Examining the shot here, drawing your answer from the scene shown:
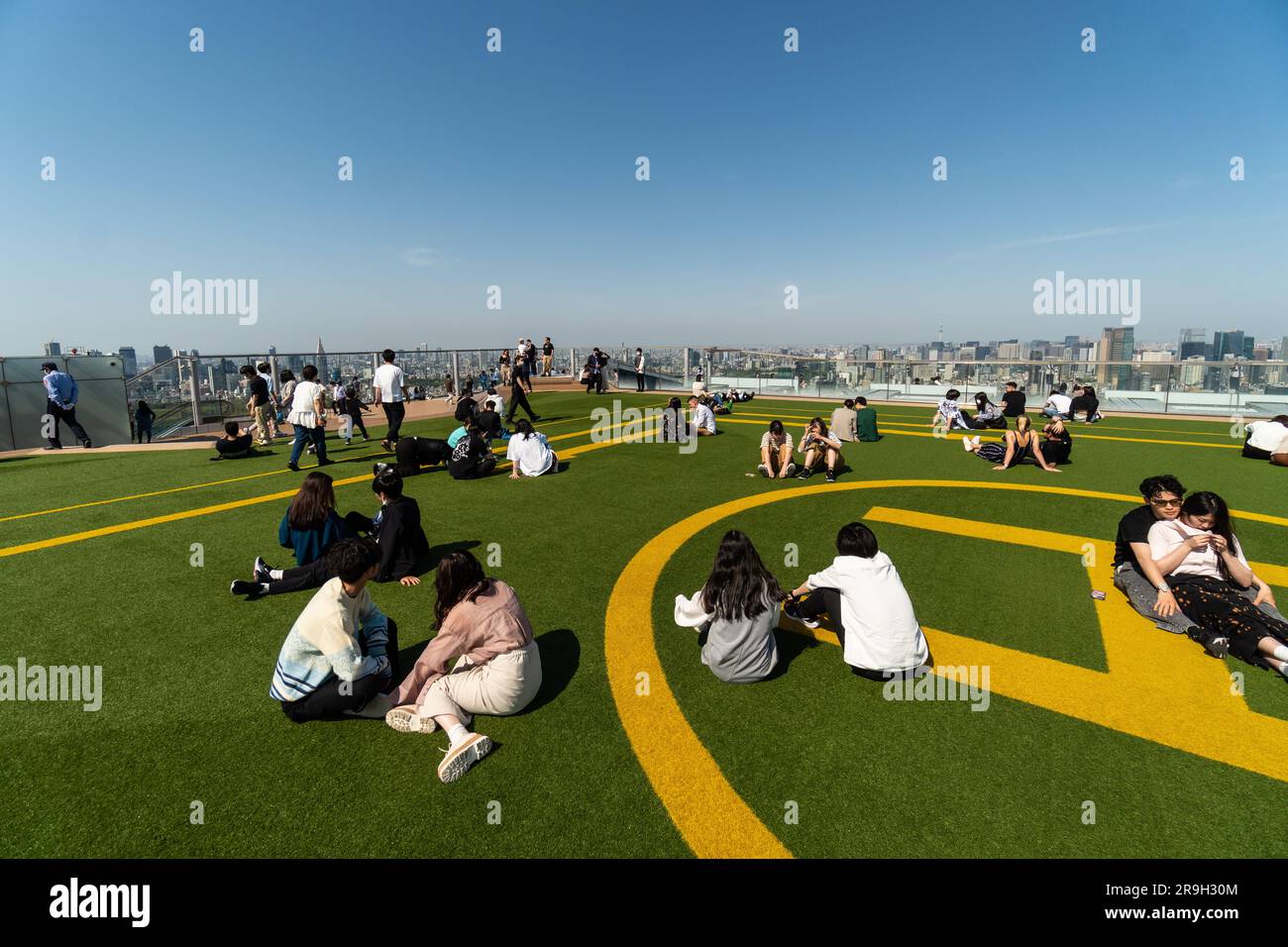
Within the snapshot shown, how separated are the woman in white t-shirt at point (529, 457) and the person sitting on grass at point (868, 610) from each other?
702 centimetres

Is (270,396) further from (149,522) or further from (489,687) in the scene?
(489,687)

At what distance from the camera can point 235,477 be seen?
11.0 m

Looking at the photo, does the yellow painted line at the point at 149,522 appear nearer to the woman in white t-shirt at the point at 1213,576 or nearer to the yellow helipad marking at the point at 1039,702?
the yellow helipad marking at the point at 1039,702

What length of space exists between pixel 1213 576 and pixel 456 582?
6.58 meters

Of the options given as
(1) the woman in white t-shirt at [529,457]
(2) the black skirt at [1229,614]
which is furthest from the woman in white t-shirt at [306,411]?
(2) the black skirt at [1229,614]

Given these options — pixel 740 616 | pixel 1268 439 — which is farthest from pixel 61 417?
pixel 1268 439

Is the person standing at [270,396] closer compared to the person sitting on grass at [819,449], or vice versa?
the person sitting on grass at [819,449]

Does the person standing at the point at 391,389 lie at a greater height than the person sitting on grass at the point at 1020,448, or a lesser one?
greater

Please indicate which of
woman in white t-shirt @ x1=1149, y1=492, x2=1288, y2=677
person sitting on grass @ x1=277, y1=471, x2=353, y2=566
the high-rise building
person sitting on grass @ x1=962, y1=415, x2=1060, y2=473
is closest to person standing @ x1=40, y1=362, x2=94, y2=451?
person sitting on grass @ x1=277, y1=471, x2=353, y2=566

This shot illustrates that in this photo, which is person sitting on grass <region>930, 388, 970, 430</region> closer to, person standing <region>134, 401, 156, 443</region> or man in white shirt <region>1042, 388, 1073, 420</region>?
man in white shirt <region>1042, 388, 1073, 420</region>

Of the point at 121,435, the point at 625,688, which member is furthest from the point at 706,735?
the point at 121,435

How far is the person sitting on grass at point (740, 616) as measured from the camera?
4297 millimetres

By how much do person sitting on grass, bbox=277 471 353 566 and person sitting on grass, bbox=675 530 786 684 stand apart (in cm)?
428

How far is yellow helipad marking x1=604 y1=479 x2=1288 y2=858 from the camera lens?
3.19 m
